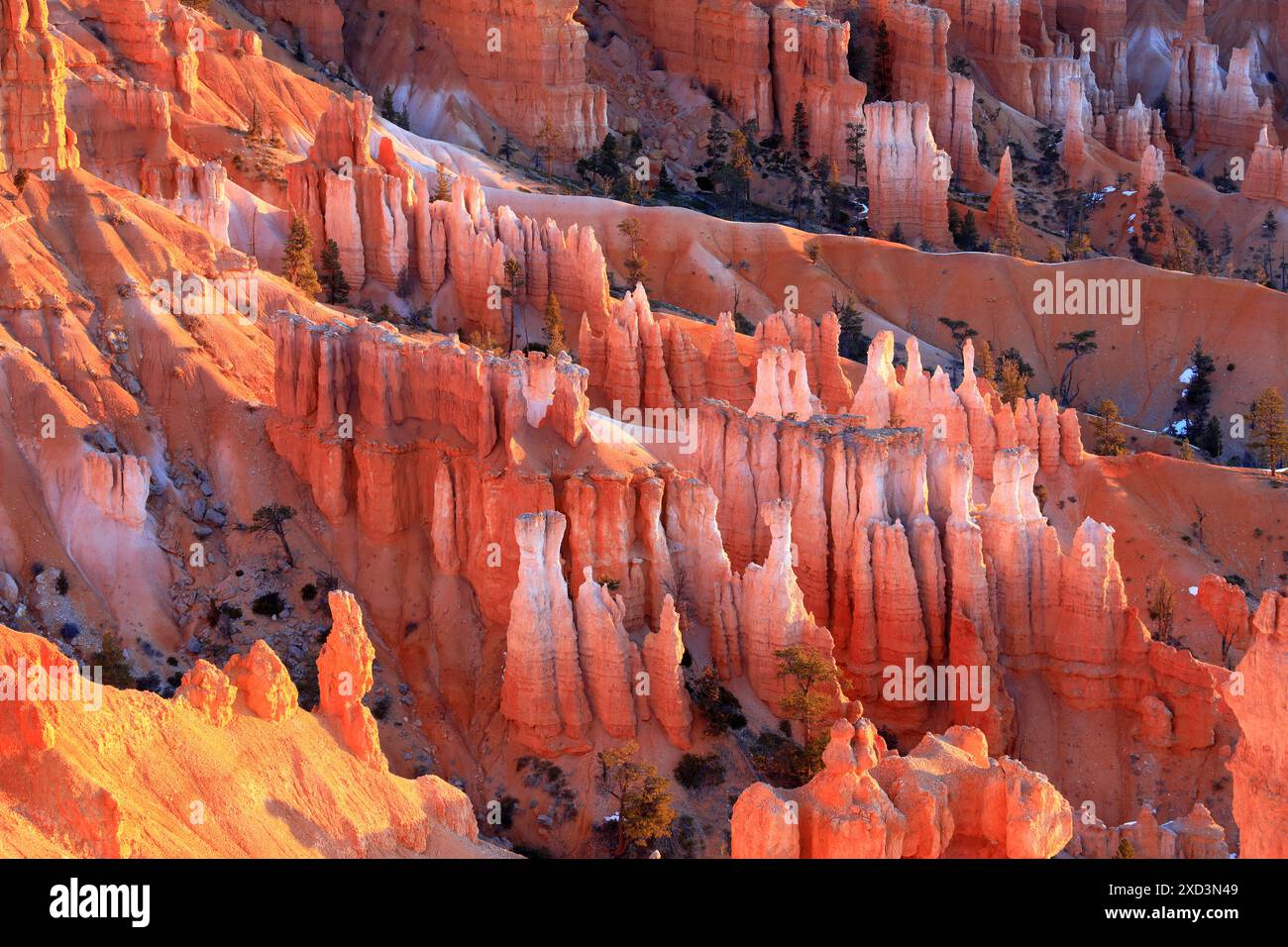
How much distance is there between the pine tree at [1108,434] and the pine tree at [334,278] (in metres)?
29.1

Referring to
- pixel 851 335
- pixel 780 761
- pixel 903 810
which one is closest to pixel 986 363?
pixel 851 335

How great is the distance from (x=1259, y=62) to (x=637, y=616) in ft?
410

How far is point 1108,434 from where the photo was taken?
8600 centimetres

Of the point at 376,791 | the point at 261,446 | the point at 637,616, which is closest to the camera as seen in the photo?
the point at 376,791

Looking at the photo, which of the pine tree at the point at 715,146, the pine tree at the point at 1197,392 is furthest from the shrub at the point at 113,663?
the pine tree at the point at 715,146

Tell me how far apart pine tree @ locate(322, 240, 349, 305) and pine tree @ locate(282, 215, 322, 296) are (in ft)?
2.60

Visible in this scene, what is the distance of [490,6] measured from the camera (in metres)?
122

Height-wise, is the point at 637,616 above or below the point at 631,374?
below

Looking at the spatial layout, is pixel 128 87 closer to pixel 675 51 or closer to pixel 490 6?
pixel 490 6

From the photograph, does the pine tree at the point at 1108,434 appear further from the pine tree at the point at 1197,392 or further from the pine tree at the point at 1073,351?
the pine tree at the point at 1073,351

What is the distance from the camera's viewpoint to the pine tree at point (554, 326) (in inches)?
3073

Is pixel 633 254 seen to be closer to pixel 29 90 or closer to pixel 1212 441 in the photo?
pixel 1212 441

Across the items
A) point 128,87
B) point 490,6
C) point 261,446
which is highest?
point 490,6
